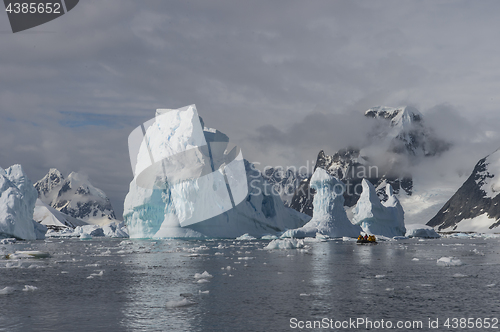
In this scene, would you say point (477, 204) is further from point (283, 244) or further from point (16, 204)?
point (16, 204)

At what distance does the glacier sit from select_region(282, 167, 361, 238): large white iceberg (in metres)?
7.47

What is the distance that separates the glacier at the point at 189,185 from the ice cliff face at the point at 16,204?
52.4 ft

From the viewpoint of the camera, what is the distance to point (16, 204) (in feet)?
211

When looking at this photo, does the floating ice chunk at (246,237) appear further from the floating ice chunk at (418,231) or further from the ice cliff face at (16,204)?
the floating ice chunk at (418,231)

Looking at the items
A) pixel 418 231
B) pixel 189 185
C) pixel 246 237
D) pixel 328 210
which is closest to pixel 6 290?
pixel 189 185

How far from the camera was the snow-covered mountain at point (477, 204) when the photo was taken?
6368 inches

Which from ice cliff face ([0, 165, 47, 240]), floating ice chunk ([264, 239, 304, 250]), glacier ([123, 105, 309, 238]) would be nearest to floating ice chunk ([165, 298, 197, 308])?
floating ice chunk ([264, 239, 304, 250])

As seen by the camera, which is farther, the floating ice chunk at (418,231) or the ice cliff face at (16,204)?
the floating ice chunk at (418,231)

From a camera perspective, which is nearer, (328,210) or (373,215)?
(328,210)

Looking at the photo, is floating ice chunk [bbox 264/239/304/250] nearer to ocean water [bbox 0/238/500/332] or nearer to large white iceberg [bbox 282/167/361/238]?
ocean water [bbox 0/238/500/332]

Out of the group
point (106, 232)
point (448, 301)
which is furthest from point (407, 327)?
point (106, 232)

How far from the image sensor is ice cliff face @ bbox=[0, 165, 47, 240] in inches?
2494

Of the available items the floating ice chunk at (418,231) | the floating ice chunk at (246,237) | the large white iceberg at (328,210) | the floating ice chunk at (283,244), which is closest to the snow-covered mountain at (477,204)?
the floating ice chunk at (418,231)

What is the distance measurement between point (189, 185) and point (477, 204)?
147 metres
